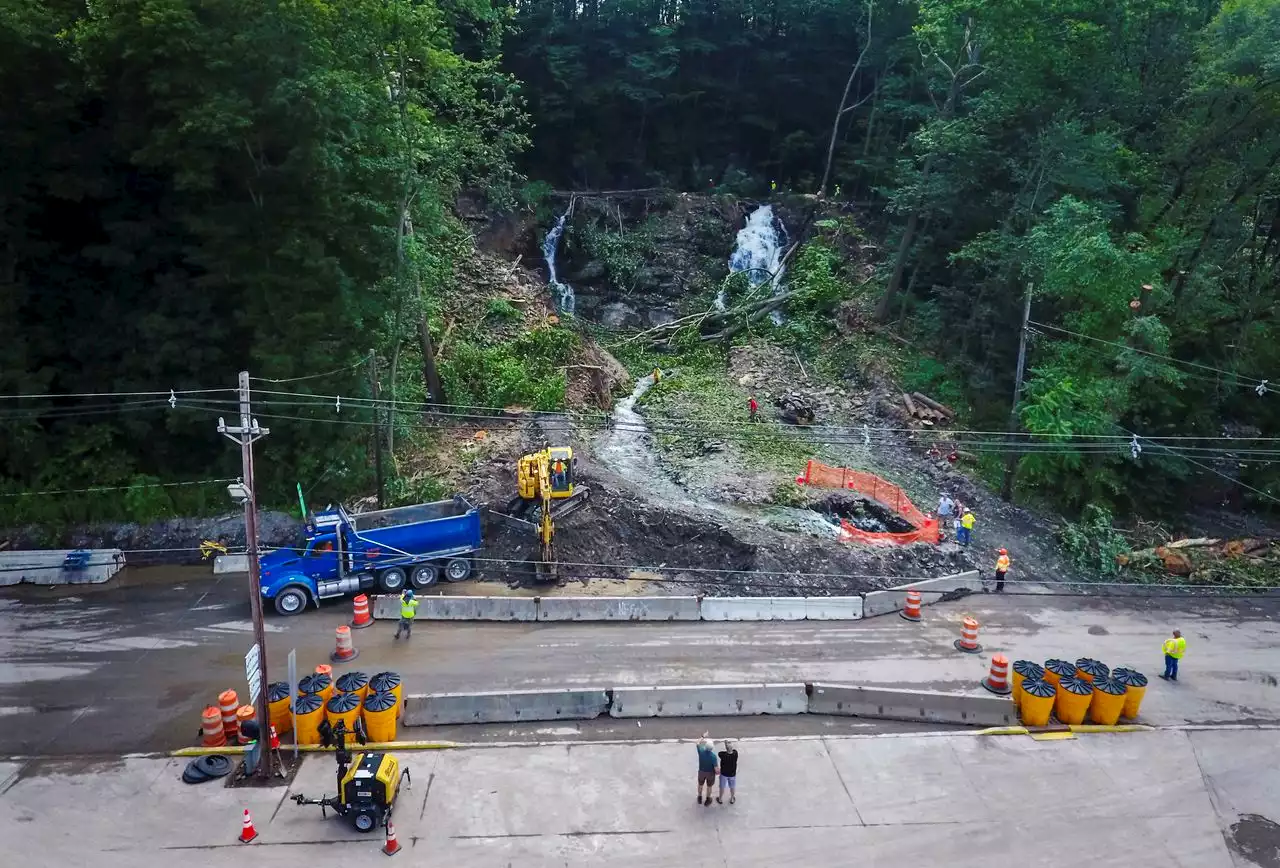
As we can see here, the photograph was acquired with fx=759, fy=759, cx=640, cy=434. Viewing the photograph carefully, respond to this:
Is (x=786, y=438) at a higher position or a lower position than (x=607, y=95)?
lower

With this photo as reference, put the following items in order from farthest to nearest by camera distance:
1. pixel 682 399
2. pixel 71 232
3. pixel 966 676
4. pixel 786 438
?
1. pixel 682 399
2. pixel 786 438
3. pixel 71 232
4. pixel 966 676

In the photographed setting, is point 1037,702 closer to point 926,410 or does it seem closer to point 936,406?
point 926,410

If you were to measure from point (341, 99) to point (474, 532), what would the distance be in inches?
467

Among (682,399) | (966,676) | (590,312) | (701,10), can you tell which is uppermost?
(701,10)

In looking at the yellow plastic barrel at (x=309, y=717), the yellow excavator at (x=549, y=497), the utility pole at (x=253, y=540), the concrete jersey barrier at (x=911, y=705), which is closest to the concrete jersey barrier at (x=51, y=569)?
the yellow plastic barrel at (x=309, y=717)

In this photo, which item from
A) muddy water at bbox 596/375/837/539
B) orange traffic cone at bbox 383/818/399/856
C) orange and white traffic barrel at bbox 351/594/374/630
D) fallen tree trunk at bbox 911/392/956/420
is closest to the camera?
orange traffic cone at bbox 383/818/399/856

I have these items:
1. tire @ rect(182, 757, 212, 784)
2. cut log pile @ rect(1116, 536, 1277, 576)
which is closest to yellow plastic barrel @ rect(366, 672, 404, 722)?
tire @ rect(182, 757, 212, 784)

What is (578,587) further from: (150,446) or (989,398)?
(989,398)

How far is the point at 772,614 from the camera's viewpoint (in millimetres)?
18219

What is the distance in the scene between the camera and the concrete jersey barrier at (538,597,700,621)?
17.8m

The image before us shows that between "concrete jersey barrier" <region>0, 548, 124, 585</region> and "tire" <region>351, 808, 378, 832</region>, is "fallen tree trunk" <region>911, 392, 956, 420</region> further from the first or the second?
"concrete jersey barrier" <region>0, 548, 124, 585</region>

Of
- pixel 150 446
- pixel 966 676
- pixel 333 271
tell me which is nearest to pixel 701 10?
pixel 333 271

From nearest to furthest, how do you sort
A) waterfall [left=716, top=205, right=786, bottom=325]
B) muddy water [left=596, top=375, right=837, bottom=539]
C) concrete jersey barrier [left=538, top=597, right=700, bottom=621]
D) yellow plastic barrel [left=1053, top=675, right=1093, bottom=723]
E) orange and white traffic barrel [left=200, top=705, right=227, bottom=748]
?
orange and white traffic barrel [left=200, top=705, right=227, bottom=748] → yellow plastic barrel [left=1053, top=675, right=1093, bottom=723] → concrete jersey barrier [left=538, top=597, right=700, bottom=621] → muddy water [left=596, top=375, right=837, bottom=539] → waterfall [left=716, top=205, right=786, bottom=325]

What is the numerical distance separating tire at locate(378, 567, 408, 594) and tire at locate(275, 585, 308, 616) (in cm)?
178
